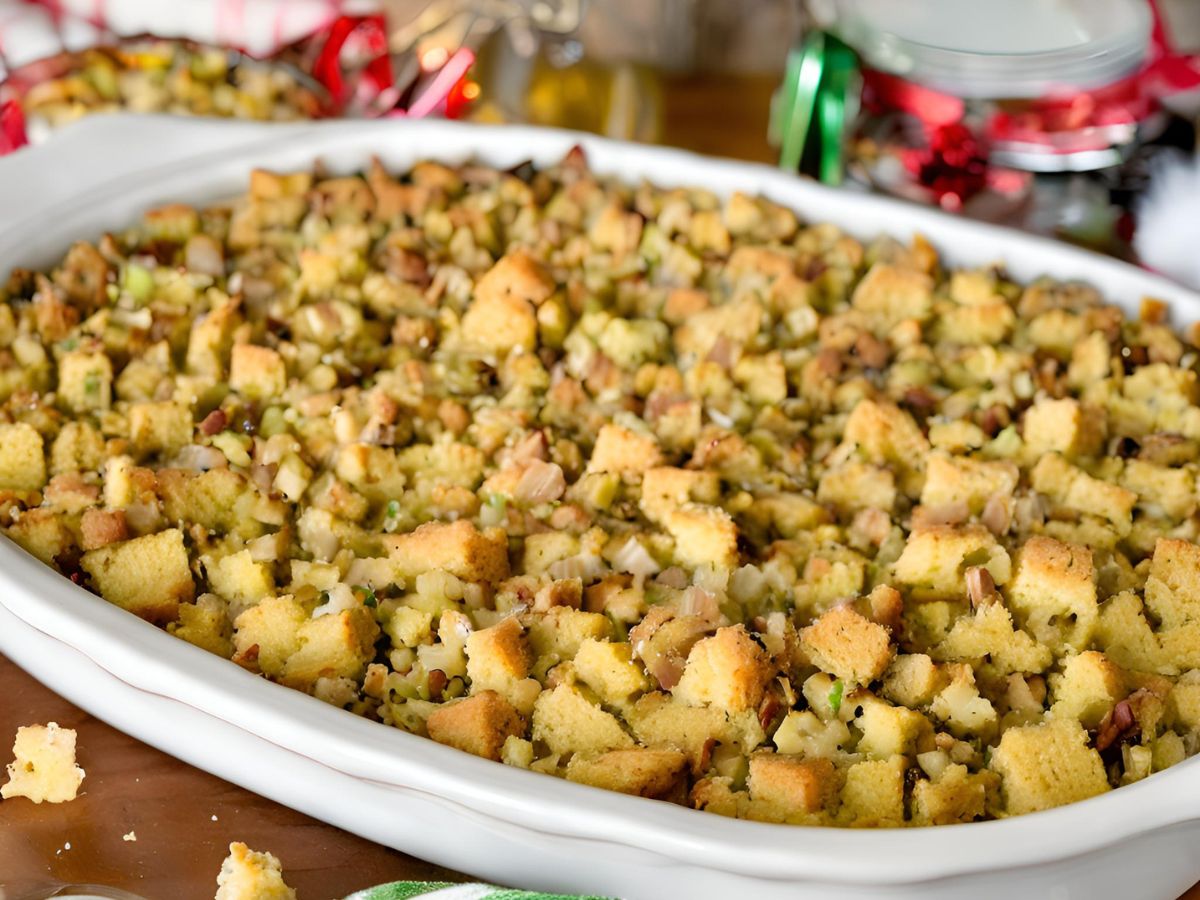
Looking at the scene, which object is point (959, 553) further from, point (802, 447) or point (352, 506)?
point (352, 506)

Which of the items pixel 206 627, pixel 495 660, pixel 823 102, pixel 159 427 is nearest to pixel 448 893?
pixel 495 660

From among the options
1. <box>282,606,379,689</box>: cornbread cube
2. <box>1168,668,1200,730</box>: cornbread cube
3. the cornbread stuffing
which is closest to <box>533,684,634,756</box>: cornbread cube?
the cornbread stuffing

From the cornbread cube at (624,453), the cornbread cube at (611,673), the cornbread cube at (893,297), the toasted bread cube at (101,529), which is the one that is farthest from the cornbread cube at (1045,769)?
the toasted bread cube at (101,529)

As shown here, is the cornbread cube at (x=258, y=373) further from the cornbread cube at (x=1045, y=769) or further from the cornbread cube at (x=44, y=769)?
the cornbread cube at (x=1045, y=769)

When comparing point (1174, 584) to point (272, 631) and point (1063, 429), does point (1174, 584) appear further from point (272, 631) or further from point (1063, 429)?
point (272, 631)

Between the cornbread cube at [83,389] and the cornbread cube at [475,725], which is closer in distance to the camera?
the cornbread cube at [475,725]

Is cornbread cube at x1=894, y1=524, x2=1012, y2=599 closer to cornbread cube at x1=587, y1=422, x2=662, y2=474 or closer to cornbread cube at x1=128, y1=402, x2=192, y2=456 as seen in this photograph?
cornbread cube at x1=587, y1=422, x2=662, y2=474
